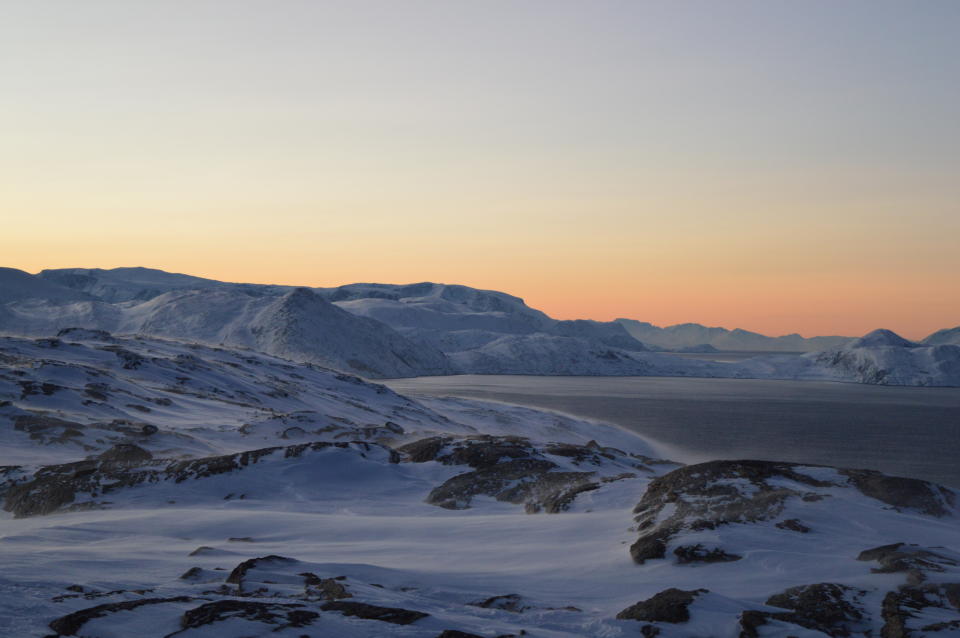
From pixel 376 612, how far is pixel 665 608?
3990 millimetres

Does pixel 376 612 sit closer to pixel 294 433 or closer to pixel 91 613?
pixel 91 613

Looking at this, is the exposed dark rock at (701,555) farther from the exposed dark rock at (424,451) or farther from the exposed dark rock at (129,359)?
the exposed dark rock at (129,359)

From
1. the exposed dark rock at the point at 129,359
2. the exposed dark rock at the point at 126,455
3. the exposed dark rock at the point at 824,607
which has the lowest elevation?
the exposed dark rock at the point at 126,455

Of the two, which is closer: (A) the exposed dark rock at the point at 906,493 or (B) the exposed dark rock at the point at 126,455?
(A) the exposed dark rock at the point at 906,493

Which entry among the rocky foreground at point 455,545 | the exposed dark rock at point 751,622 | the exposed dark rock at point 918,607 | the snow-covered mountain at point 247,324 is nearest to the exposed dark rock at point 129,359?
the rocky foreground at point 455,545

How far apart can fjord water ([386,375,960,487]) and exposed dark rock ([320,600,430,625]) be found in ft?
172

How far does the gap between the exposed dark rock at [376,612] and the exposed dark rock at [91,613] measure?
1.95 metres

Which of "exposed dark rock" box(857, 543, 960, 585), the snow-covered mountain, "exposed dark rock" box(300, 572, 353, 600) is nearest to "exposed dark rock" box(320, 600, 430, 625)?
"exposed dark rock" box(300, 572, 353, 600)

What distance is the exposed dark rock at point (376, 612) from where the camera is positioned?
28.2ft

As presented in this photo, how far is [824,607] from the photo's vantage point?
995 centimetres

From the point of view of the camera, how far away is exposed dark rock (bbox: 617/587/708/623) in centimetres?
944

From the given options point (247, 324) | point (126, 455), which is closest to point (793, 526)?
point (126, 455)

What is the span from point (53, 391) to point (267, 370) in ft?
130

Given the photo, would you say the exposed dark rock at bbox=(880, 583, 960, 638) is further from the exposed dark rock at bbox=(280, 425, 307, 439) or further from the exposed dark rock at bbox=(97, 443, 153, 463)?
the exposed dark rock at bbox=(280, 425, 307, 439)
